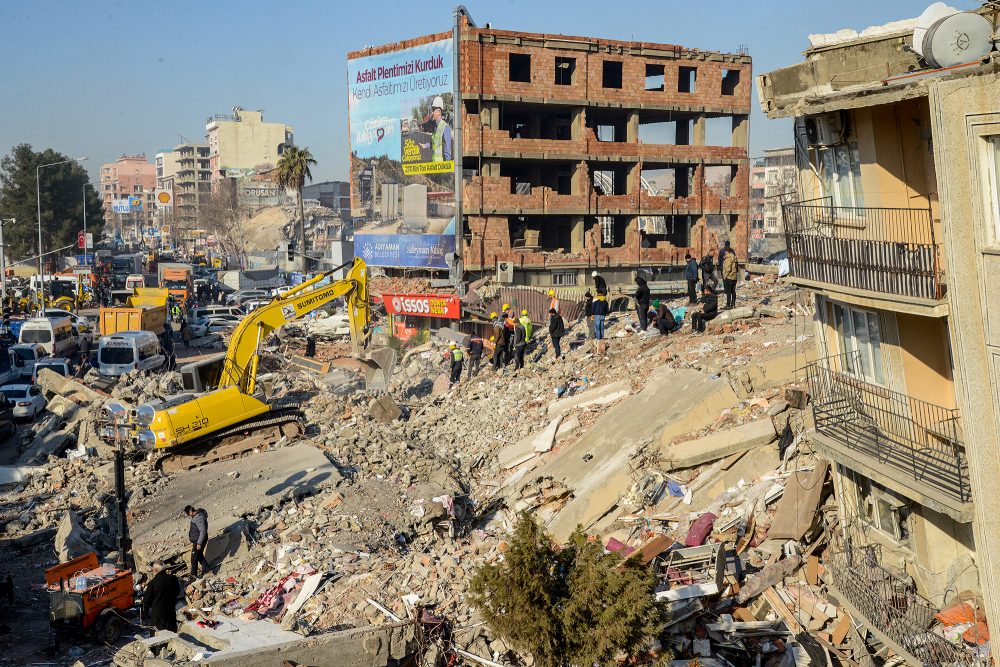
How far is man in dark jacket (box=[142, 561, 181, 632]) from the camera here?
42.9 feet

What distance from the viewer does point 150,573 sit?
1630 centimetres

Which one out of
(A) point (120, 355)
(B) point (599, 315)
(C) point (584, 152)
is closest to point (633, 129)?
(C) point (584, 152)

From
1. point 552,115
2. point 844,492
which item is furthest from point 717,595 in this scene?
point 552,115

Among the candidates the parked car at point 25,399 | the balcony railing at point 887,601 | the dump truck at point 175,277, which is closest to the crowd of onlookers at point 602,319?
the balcony railing at point 887,601

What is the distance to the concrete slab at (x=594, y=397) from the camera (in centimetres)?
2103

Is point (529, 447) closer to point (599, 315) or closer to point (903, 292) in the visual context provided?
point (599, 315)

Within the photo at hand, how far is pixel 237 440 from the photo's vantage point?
2247cm

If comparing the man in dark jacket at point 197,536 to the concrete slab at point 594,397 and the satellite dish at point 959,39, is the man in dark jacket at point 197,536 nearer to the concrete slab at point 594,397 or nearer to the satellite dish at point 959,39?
the concrete slab at point 594,397

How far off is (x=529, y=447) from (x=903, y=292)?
11341 millimetres

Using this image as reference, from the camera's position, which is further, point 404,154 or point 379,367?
point 404,154

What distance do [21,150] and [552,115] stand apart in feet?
181

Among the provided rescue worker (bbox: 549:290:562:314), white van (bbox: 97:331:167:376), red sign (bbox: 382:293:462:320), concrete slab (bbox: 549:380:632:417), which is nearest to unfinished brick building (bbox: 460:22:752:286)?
red sign (bbox: 382:293:462:320)

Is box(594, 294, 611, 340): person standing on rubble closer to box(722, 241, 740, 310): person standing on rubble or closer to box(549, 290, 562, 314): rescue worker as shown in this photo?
box(549, 290, 562, 314): rescue worker

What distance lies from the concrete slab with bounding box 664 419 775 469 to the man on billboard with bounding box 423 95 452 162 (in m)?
27.8
